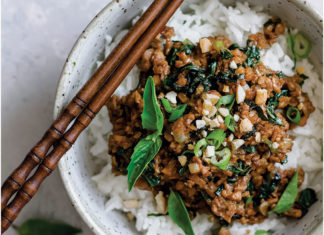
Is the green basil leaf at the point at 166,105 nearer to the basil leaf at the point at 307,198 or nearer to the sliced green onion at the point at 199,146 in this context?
the sliced green onion at the point at 199,146

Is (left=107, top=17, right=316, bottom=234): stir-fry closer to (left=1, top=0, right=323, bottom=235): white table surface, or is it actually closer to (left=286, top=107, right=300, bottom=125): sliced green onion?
(left=286, top=107, right=300, bottom=125): sliced green onion

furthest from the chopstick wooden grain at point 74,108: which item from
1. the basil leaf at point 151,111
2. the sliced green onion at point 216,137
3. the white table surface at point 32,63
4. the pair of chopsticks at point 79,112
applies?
the white table surface at point 32,63

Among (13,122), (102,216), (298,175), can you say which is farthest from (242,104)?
(13,122)

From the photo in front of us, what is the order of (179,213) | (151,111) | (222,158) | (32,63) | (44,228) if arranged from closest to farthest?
1. (151,111)
2. (222,158)
3. (179,213)
4. (44,228)
5. (32,63)

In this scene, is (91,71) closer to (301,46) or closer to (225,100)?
(225,100)

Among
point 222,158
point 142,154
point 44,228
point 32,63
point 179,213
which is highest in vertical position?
point 32,63

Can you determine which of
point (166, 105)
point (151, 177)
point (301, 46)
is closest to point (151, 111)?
point (166, 105)
